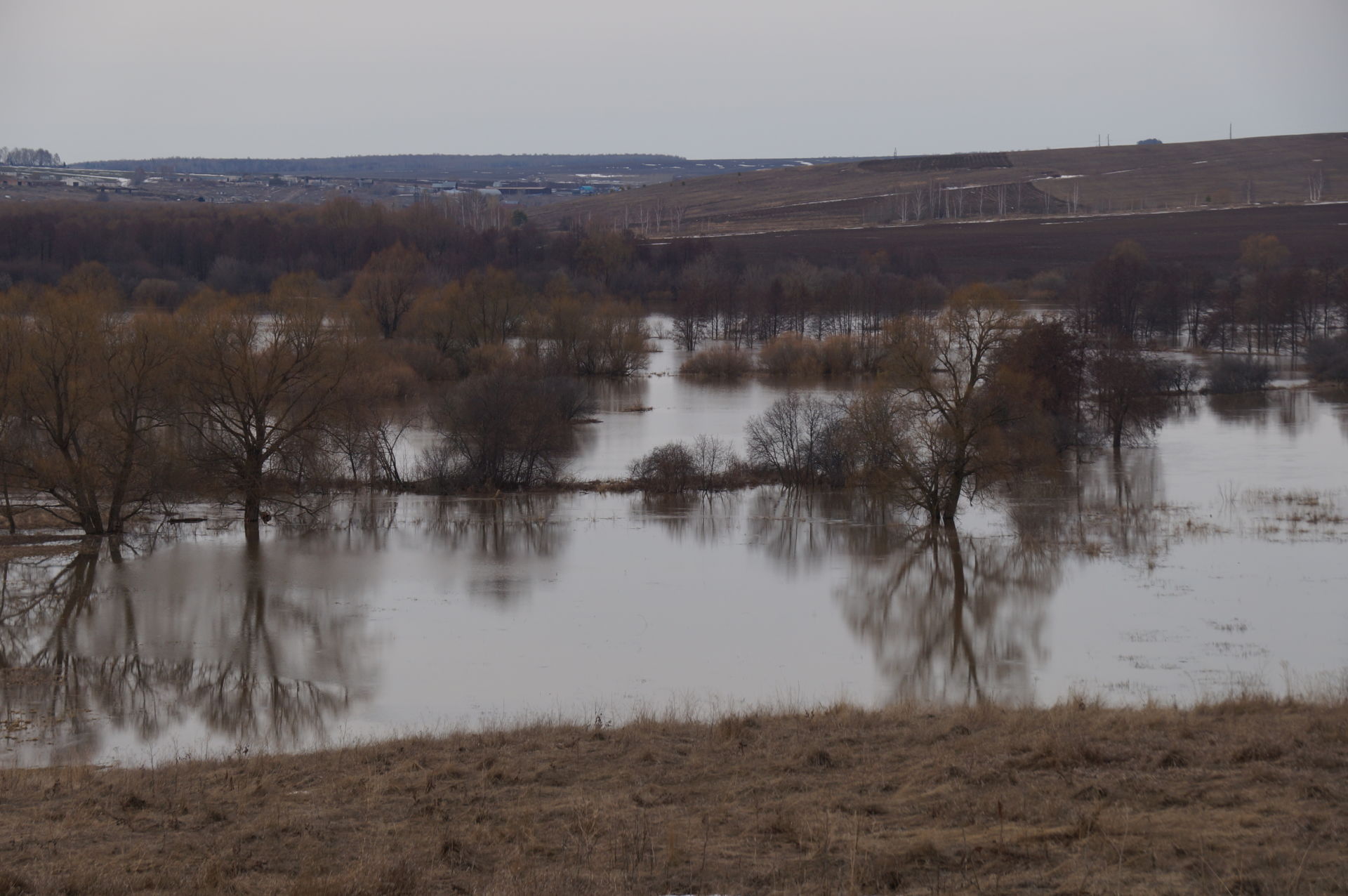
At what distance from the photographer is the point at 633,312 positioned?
47.5 meters

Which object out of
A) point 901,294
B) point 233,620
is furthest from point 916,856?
point 901,294

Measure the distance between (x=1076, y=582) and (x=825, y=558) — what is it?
3.70m

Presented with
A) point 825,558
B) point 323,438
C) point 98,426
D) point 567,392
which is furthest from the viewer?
point 567,392

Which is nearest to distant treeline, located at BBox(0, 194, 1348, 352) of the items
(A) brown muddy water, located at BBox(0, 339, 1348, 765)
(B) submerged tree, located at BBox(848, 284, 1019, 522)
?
(B) submerged tree, located at BBox(848, 284, 1019, 522)

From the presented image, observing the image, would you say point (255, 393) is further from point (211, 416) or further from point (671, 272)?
point (671, 272)

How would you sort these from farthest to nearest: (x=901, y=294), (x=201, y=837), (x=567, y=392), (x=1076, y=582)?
(x=901, y=294)
(x=567, y=392)
(x=1076, y=582)
(x=201, y=837)

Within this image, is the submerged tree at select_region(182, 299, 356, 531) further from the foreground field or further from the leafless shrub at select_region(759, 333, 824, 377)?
the leafless shrub at select_region(759, 333, 824, 377)

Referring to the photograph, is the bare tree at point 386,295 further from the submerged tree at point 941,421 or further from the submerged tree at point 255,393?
the submerged tree at point 941,421

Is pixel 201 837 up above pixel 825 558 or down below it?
above

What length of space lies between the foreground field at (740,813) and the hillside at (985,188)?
93.6m

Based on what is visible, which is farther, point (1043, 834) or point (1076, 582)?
point (1076, 582)

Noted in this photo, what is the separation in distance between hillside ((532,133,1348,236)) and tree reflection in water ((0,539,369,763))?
8607cm

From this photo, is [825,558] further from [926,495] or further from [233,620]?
[233,620]

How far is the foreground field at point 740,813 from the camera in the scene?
515 cm
